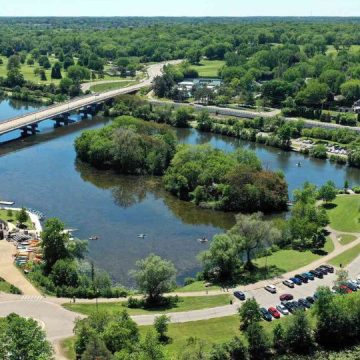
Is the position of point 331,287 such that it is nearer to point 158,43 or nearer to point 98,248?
A: point 98,248

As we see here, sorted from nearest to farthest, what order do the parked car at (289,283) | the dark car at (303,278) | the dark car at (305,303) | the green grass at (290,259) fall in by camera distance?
the dark car at (305,303), the parked car at (289,283), the dark car at (303,278), the green grass at (290,259)

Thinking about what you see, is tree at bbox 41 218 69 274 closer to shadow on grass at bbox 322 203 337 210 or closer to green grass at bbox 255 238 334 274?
green grass at bbox 255 238 334 274

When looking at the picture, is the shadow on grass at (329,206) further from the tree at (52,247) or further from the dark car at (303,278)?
the tree at (52,247)

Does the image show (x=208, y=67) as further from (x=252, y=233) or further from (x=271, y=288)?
(x=271, y=288)

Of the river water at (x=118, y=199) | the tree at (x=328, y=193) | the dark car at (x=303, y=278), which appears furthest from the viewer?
the tree at (x=328, y=193)

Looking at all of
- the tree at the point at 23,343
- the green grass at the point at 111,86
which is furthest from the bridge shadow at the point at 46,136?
the tree at the point at 23,343

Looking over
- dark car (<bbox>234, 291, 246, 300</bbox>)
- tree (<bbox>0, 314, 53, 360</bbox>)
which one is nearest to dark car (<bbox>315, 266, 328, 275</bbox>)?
dark car (<bbox>234, 291, 246, 300</bbox>)

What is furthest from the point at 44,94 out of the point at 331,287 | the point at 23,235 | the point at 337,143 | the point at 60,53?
the point at 331,287
